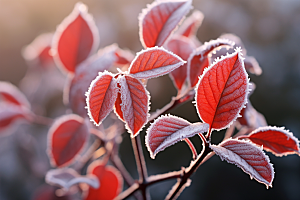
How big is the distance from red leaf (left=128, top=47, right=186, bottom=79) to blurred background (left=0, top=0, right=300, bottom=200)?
103 cm

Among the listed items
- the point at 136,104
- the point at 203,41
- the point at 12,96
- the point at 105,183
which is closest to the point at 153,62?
the point at 136,104

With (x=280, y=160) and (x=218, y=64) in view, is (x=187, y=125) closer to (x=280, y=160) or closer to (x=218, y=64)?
(x=218, y=64)

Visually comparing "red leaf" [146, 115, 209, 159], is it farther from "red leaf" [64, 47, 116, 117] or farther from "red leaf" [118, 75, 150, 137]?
"red leaf" [64, 47, 116, 117]

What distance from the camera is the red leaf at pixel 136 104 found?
338 millimetres

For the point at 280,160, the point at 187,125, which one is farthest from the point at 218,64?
the point at 280,160

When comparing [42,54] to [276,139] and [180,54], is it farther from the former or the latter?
[276,139]

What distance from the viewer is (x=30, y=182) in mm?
1196

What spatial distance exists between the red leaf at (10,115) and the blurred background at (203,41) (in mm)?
605

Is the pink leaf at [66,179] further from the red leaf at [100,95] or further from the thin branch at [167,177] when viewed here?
the red leaf at [100,95]

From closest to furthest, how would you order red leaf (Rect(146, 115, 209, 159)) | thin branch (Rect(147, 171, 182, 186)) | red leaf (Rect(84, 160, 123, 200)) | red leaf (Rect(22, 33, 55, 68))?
1. red leaf (Rect(146, 115, 209, 159))
2. thin branch (Rect(147, 171, 182, 186))
3. red leaf (Rect(84, 160, 123, 200))
4. red leaf (Rect(22, 33, 55, 68))

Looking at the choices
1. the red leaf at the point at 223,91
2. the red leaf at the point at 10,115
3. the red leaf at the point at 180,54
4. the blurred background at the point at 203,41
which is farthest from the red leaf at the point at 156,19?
the blurred background at the point at 203,41

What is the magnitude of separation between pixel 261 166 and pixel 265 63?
1584 millimetres

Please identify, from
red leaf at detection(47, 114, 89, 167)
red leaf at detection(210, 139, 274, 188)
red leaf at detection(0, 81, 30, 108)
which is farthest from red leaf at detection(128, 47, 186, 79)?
red leaf at detection(0, 81, 30, 108)

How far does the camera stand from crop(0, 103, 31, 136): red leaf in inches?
26.5
